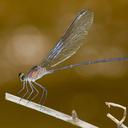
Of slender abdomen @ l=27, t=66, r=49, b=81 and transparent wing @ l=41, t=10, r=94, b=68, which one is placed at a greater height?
transparent wing @ l=41, t=10, r=94, b=68

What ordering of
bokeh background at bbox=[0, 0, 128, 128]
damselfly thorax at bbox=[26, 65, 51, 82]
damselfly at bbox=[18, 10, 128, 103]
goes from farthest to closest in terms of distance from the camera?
bokeh background at bbox=[0, 0, 128, 128], damselfly at bbox=[18, 10, 128, 103], damselfly thorax at bbox=[26, 65, 51, 82]

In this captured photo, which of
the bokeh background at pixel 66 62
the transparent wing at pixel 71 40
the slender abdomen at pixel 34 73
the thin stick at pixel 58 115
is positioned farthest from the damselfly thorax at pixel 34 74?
the bokeh background at pixel 66 62

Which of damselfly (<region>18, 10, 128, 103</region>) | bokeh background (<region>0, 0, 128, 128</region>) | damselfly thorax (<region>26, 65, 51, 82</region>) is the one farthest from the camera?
bokeh background (<region>0, 0, 128, 128</region>)

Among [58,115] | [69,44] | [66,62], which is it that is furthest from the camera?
[66,62]

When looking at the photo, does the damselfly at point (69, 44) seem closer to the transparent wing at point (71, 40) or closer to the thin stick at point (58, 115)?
the transparent wing at point (71, 40)

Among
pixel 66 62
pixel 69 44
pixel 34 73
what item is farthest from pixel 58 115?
pixel 66 62

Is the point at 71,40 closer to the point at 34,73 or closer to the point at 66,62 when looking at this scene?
the point at 34,73

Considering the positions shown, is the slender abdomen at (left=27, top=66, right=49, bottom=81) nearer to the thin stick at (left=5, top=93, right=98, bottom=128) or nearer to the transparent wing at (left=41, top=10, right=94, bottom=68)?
the transparent wing at (left=41, top=10, right=94, bottom=68)

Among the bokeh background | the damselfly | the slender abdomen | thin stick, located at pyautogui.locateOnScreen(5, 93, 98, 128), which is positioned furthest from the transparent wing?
the bokeh background
